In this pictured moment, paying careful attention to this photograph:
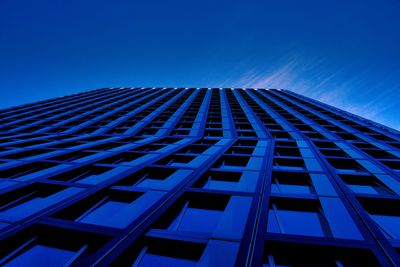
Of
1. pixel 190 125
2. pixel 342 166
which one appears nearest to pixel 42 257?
pixel 342 166

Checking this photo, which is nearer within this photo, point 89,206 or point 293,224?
point 293,224

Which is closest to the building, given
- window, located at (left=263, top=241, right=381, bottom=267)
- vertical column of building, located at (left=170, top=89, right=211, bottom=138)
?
window, located at (left=263, top=241, right=381, bottom=267)

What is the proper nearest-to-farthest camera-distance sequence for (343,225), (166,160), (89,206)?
(343,225) < (89,206) < (166,160)

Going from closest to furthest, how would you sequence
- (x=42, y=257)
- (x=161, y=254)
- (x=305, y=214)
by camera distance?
1. (x=42, y=257)
2. (x=161, y=254)
3. (x=305, y=214)

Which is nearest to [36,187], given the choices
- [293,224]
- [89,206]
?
[89,206]

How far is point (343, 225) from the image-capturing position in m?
6.55

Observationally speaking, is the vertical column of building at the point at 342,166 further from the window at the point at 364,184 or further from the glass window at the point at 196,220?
the glass window at the point at 196,220

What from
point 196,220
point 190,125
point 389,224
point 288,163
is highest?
point 190,125

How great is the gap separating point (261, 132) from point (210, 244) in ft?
56.1

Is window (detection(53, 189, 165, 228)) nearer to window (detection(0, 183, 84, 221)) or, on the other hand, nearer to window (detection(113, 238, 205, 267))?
window (detection(0, 183, 84, 221))

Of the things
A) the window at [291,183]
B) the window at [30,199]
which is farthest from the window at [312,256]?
the window at [30,199]

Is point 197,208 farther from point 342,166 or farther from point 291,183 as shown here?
point 342,166

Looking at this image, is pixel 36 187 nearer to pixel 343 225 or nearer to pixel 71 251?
pixel 71 251

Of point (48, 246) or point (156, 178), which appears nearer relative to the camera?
point (48, 246)
